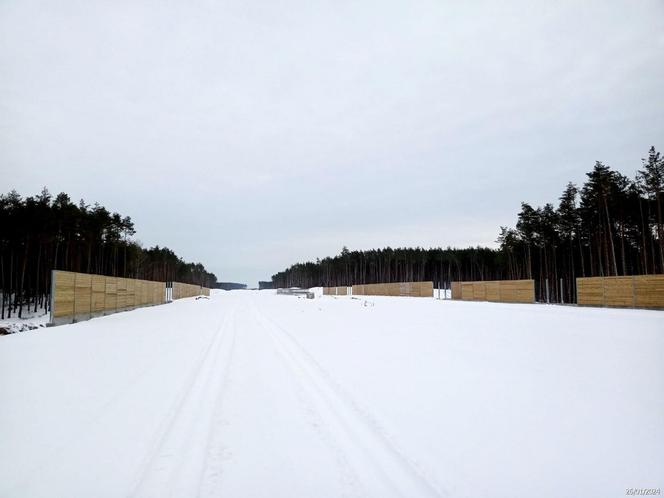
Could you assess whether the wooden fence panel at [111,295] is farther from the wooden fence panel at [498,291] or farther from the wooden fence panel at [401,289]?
the wooden fence panel at [401,289]

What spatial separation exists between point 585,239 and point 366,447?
58.5 m

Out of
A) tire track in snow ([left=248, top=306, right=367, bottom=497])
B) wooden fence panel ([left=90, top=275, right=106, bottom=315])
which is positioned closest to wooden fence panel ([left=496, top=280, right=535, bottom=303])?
tire track in snow ([left=248, top=306, right=367, bottom=497])

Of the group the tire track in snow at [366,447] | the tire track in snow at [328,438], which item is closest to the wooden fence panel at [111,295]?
the tire track in snow at [328,438]

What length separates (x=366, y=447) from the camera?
12.8 feet

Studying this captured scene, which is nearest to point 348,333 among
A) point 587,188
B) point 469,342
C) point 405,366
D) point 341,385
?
point 469,342

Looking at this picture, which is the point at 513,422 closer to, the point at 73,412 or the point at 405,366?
the point at 405,366

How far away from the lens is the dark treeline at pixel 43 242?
120 feet

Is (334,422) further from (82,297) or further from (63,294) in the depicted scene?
(82,297)

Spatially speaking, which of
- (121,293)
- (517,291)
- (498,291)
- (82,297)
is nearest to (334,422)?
(82,297)

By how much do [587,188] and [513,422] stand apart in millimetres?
46168

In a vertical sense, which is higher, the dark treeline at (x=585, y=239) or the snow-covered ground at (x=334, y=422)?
the dark treeline at (x=585, y=239)

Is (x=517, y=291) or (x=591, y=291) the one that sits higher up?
(x=591, y=291)

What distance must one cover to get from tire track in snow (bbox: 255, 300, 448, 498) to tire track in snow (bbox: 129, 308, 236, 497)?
1.42 m

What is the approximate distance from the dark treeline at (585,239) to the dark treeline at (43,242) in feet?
165
